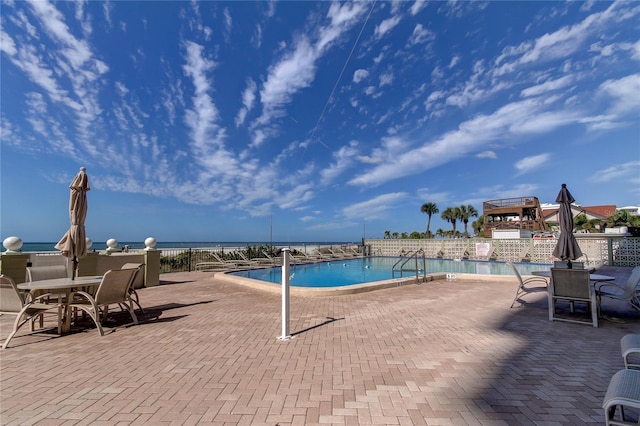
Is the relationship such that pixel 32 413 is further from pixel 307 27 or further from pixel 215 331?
pixel 307 27

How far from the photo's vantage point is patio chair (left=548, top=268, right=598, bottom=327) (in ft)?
13.7

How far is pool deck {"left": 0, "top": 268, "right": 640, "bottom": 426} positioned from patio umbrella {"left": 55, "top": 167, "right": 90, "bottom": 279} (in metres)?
Answer: 1.24

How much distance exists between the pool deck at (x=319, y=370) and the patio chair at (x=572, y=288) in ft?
0.77

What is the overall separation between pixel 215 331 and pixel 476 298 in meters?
5.55

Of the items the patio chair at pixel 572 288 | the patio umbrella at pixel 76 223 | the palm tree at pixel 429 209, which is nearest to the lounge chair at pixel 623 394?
the patio chair at pixel 572 288

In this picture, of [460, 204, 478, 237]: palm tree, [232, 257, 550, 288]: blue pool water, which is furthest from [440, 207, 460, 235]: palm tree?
[232, 257, 550, 288]: blue pool water

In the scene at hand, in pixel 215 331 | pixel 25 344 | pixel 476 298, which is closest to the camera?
pixel 25 344

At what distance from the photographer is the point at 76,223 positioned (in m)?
4.58

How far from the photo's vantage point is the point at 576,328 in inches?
159

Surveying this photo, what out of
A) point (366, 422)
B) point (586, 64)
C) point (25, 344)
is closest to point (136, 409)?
point (366, 422)

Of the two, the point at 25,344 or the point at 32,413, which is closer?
the point at 32,413

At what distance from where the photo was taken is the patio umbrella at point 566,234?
508 centimetres

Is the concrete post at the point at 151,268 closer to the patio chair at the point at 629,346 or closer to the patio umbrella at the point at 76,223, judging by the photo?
the patio umbrella at the point at 76,223

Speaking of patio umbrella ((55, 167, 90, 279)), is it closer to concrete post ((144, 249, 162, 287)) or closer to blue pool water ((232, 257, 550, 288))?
concrete post ((144, 249, 162, 287))
